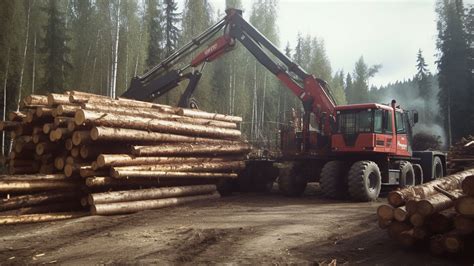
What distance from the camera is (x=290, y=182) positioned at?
1343 cm

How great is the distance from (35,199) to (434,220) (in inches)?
313

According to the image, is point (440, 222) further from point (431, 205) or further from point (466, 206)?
point (466, 206)

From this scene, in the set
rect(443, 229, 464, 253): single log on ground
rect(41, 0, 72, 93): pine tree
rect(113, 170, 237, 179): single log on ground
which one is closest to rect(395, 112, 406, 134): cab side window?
rect(113, 170, 237, 179): single log on ground

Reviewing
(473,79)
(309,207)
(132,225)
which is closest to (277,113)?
(473,79)

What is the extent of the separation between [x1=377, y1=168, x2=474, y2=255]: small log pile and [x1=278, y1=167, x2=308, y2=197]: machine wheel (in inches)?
A: 268

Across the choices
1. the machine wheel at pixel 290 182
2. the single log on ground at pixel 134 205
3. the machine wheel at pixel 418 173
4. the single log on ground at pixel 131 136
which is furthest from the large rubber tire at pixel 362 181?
the single log on ground at pixel 131 136

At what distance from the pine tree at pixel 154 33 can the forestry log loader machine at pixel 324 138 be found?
498 inches

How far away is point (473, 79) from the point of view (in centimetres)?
3462

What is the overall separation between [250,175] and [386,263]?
9.51 meters

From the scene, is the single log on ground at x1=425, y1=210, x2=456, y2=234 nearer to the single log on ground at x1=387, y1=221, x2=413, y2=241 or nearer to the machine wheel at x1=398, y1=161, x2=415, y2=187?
the single log on ground at x1=387, y1=221, x2=413, y2=241

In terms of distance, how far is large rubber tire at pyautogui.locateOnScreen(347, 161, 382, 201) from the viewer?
11.8 meters

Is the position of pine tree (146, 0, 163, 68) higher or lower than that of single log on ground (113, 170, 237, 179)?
higher

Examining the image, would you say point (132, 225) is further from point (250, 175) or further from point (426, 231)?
point (250, 175)

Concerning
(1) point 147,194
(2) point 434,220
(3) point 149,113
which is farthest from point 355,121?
(2) point 434,220
